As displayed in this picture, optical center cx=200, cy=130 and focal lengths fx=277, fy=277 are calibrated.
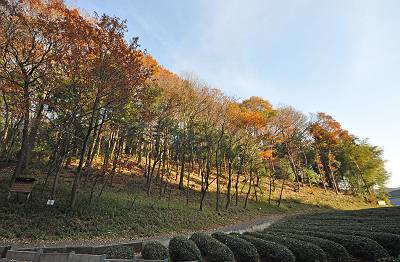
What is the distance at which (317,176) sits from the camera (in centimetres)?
4188

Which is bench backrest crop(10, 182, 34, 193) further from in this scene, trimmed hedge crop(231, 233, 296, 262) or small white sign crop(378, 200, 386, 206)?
small white sign crop(378, 200, 386, 206)

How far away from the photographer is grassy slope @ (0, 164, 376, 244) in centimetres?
1234

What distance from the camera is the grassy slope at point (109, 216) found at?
12344mm

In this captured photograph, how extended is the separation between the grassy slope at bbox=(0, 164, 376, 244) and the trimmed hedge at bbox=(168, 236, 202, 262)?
16.7 ft

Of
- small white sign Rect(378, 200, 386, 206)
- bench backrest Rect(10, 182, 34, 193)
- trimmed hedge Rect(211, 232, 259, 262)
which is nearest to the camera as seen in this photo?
trimmed hedge Rect(211, 232, 259, 262)

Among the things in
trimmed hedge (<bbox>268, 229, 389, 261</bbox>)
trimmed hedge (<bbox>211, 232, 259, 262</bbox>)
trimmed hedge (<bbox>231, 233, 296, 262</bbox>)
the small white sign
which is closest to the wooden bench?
trimmed hedge (<bbox>211, 232, 259, 262</bbox>)

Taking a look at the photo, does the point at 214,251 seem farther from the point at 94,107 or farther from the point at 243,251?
the point at 94,107

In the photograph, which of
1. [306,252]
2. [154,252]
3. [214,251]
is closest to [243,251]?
[214,251]

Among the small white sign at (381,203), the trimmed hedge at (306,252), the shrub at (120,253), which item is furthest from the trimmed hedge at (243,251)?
the small white sign at (381,203)

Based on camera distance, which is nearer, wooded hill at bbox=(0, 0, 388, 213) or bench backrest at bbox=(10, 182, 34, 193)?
bench backrest at bbox=(10, 182, 34, 193)

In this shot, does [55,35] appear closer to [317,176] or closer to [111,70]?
[111,70]

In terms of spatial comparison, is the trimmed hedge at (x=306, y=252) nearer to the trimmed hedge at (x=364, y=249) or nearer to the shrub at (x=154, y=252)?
the trimmed hedge at (x=364, y=249)

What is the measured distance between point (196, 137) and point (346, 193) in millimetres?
32147

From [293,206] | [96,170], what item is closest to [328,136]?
[293,206]
